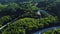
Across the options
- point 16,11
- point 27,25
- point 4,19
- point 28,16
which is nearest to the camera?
point 27,25

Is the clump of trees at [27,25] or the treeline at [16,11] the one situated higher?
the treeline at [16,11]

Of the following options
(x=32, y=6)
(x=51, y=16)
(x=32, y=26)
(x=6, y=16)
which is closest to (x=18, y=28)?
(x=32, y=26)

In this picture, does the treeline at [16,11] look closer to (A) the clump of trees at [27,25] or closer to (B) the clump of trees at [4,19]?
(B) the clump of trees at [4,19]

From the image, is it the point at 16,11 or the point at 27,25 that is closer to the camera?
the point at 27,25

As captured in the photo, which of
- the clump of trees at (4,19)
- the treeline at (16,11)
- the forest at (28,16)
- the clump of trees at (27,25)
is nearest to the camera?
the clump of trees at (27,25)

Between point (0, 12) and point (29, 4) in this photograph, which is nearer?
point (0, 12)

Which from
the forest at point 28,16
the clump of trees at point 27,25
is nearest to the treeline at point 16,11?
the forest at point 28,16

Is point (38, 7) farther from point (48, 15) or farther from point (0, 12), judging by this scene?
point (0, 12)

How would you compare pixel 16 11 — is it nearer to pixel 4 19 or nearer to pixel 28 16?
pixel 28 16

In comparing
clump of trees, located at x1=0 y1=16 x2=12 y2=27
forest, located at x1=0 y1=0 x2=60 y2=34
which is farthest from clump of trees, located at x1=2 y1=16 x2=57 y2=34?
clump of trees, located at x1=0 y1=16 x2=12 y2=27

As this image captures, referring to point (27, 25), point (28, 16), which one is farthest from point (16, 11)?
point (27, 25)

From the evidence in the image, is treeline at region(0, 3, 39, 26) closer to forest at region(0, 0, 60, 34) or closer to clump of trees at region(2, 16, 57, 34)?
forest at region(0, 0, 60, 34)
